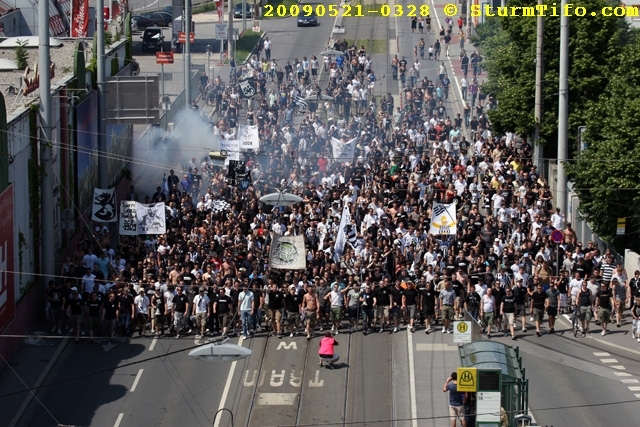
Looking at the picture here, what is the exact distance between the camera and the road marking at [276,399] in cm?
2989

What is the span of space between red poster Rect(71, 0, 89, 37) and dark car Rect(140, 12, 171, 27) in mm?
24712

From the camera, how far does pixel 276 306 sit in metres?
34.1

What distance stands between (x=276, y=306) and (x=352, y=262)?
10.2 feet

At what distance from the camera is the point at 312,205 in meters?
41.1

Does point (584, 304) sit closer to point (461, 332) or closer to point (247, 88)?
point (461, 332)

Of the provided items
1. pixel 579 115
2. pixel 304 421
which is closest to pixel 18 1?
pixel 579 115

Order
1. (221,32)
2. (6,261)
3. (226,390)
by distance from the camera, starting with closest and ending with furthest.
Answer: (226,390)
(6,261)
(221,32)

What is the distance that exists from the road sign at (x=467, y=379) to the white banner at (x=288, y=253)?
9.34 metres

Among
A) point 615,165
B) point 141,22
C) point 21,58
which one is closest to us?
point 615,165

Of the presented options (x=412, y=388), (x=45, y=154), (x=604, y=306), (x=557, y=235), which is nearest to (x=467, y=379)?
(x=412, y=388)

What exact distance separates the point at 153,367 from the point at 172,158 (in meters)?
19.1

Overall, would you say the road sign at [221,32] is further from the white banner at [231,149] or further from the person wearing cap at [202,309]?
the person wearing cap at [202,309]

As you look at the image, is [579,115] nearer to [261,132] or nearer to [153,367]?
[261,132]

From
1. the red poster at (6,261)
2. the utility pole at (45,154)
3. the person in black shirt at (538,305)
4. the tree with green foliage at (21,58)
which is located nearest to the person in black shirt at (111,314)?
the red poster at (6,261)
